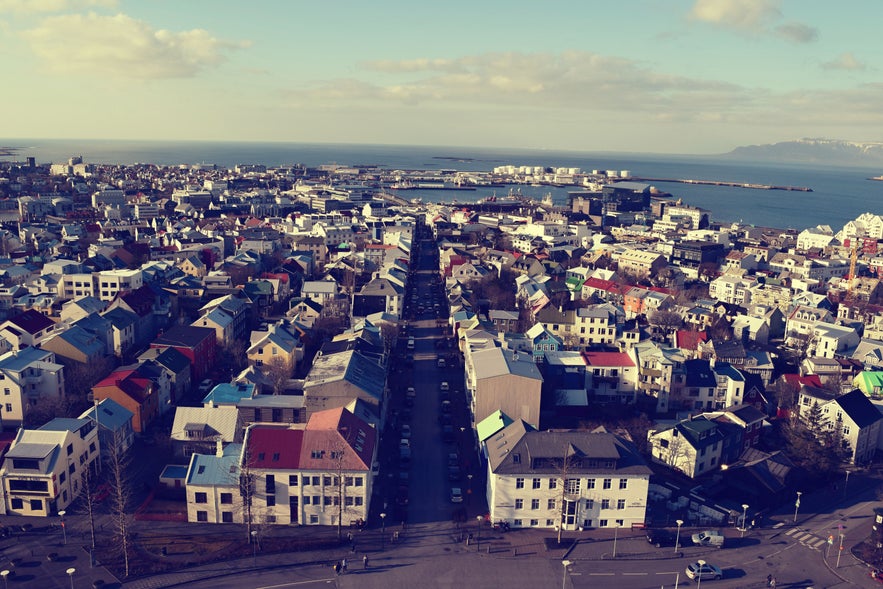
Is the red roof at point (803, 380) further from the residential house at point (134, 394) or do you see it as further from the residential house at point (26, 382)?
the residential house at point (26, 382)

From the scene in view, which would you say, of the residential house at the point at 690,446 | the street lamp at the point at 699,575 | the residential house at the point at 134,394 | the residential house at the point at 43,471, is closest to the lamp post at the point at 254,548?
the residential house at the point at 43,471

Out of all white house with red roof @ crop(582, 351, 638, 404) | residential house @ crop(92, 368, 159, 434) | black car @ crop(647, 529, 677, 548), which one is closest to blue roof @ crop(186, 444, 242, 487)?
residential house @ crop(92, 368, 159, 434)

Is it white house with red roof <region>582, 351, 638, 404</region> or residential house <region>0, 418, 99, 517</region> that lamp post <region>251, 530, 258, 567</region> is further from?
white house with red roof <region>582, 351, 638, 404</region>

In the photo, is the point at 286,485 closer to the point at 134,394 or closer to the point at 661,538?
the point at 134,394

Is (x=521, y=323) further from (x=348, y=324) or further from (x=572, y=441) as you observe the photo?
(x=572, y=441)

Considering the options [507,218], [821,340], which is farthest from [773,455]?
[507,218]

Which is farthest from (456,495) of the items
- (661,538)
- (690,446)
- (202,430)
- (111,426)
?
(111,426)
